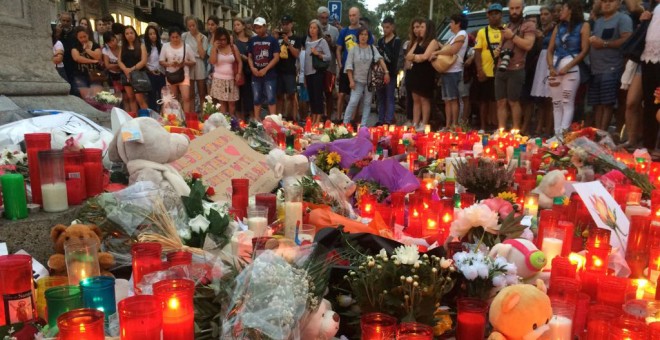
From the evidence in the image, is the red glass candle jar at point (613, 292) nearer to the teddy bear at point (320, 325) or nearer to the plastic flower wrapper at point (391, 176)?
the teddy bear at point (320, 325)

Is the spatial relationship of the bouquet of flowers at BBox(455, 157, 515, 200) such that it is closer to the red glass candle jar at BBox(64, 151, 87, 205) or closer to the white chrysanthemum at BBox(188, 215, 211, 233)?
the white chrysanthemum at BBox(188, 215, 211, 233)

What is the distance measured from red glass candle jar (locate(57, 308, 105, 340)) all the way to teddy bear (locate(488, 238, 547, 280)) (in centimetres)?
150

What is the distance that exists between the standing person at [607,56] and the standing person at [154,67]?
20.9 ft

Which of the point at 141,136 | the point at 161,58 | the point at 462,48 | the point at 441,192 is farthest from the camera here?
the point at 161,58

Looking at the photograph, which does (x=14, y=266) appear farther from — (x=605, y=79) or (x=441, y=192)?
(x=605, y=79)

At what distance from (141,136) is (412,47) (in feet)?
19.2

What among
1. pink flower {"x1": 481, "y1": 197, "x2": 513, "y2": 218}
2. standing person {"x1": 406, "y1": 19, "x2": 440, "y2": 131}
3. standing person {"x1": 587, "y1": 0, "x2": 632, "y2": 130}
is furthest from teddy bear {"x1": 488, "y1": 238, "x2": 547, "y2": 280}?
standing person {"x1": 406, "y1": 19, "x2": 440, "y2": 131}

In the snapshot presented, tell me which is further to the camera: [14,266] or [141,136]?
[141,136]

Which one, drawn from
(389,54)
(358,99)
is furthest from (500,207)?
(389,54)

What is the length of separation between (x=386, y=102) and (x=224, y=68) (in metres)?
2.70

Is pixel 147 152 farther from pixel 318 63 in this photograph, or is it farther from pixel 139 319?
pixel 318 63

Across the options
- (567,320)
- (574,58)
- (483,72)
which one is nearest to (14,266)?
(567,320)

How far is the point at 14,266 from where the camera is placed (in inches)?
67.6

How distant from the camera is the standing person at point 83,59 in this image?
27.3 ft
